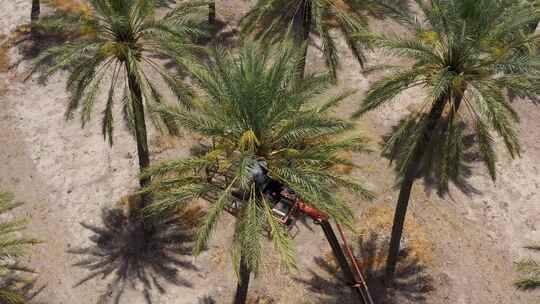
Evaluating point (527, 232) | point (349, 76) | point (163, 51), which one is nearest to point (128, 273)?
point (163, 51)

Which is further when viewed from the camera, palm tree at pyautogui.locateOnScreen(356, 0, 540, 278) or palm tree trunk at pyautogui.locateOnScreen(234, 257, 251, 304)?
palm tree trunk at pyautogui.locateOnScreen(234, 257, 251, 304)

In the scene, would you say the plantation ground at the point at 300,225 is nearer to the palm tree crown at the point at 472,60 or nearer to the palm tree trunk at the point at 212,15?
the palm tree crown at the point at 472,60

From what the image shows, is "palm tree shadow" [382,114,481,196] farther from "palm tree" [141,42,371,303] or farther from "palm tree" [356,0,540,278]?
"palm tree" [141,42,371,303]

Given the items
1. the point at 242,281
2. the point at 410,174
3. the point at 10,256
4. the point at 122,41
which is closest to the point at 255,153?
the point at 242,281

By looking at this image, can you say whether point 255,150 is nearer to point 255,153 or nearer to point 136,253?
point 255,153

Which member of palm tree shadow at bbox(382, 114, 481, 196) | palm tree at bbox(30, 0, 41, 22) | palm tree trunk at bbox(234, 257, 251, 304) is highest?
palm tree shadow at bbox(382, 114, 481, 196)

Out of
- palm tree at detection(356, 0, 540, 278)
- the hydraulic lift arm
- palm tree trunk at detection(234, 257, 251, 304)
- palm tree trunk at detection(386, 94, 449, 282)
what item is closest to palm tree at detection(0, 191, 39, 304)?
palm tree trunk at detection(234, 257, 251, 304)
